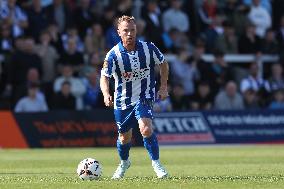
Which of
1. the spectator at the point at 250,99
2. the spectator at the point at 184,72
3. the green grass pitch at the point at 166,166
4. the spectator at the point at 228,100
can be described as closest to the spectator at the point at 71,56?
the green grass pitch at the point at 166,166

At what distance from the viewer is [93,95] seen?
22.7 metres

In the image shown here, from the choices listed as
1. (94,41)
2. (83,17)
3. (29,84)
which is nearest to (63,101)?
(29,84)

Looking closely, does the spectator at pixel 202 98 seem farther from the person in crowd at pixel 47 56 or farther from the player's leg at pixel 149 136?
the player's leg at pixel 149 136

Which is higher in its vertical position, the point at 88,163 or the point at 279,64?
the point at 88,163

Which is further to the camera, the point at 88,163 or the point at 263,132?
the point at 263,132

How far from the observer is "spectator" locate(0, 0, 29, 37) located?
22.1 metres

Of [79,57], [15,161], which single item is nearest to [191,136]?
[79,57]

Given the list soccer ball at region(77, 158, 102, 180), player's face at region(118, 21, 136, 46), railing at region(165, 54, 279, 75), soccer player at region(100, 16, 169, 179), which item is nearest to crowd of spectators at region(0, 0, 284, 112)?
railing at region(165, 54, 279, 75)

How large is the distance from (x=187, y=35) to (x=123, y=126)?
1367 centimetres

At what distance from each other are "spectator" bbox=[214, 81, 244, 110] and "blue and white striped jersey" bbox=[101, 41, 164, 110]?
457 inches

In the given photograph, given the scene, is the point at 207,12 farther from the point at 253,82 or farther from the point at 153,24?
the point at 253,82

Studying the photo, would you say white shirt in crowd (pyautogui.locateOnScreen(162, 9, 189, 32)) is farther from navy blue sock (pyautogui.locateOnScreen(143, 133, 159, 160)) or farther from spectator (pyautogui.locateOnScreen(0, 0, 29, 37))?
navy blue sock (pyautogui.locateOnScreen(143, 133, 159, 160))

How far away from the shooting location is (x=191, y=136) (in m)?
22.8

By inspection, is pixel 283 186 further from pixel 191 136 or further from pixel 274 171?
pixel 191 136
